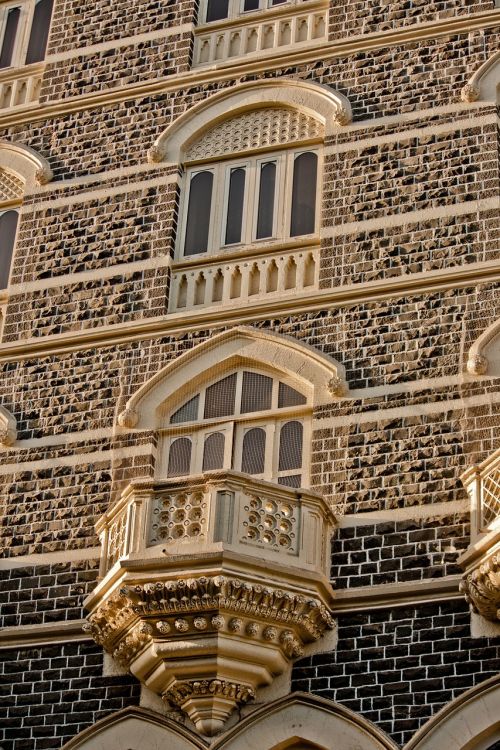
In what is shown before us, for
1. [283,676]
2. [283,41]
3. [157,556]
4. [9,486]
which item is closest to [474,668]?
[283,676]

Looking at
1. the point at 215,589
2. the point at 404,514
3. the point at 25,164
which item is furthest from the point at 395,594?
the point at 25,164

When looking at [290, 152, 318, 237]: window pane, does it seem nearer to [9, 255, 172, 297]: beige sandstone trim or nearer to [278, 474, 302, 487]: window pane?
[9, 255, 172, 297]: beige sandstone trim

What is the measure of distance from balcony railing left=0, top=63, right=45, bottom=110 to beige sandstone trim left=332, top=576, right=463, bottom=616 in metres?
7.75

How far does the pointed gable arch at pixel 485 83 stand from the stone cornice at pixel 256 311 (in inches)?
80.8

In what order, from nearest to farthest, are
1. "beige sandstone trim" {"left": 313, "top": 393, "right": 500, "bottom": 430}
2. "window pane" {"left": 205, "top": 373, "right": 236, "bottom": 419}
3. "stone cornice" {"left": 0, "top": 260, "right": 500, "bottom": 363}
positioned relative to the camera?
"beige sandstone trim" {"left": 313, "top": 393, "right": 500, "bottom": 430} < "stone cornice" {"left": 0, "top": 260, "right": 500, "bottom": 363} < "window pane" {"left": 205, "top": 373, "right": 236, "bottom": 419}

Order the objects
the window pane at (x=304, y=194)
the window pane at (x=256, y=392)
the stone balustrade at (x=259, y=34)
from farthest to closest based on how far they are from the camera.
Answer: the stone balustrade at (x=259, y=34) → the window pane at (x=304, y=194) → the window pane at (x=256, y=392)

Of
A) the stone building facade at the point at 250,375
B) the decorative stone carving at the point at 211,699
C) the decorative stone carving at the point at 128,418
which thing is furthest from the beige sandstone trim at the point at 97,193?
the decorative stone carving at the point at 211,699

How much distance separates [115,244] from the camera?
53.3 feet

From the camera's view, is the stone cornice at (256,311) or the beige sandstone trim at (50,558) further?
the stone cornice at (256,311)

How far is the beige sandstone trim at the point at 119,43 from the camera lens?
694 inches

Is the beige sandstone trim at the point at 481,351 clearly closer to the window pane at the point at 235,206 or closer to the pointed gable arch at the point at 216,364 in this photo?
the pointed gable arch at the point at 216,364

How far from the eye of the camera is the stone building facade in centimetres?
1295

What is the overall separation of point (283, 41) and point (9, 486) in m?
5.99

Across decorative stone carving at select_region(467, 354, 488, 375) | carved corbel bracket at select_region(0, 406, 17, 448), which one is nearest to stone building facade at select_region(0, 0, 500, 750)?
decorative stone carving at select_region(467, 354, 488, 375)
